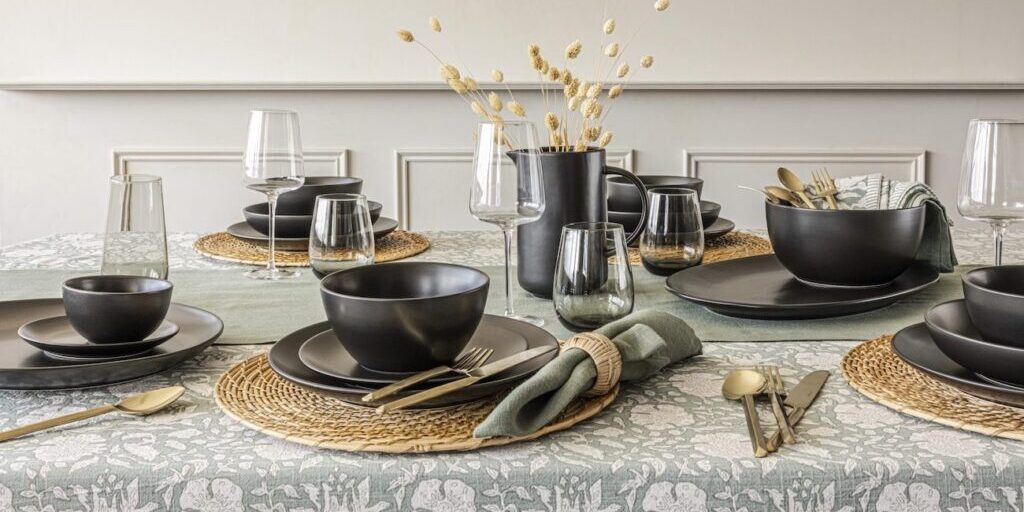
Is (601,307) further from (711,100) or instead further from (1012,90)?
(1012,90)

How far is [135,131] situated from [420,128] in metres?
0.98

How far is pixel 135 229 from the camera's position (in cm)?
134

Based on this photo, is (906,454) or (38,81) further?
(38,81)

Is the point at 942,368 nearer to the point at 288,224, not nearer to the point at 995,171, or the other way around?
the point at 995,171

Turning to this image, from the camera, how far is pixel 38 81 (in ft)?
11.5

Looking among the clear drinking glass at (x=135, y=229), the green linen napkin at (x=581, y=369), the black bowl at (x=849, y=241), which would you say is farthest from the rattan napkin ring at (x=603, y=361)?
the clear drinking glass at (x=135, y=229)

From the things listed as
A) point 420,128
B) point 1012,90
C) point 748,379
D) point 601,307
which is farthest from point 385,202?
point 748,379

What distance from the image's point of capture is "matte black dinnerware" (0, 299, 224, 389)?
0.96m

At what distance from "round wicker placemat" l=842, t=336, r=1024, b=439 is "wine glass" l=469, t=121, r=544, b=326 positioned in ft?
1.34

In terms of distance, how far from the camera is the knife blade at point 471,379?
2.82 ft

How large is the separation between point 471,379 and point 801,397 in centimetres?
30

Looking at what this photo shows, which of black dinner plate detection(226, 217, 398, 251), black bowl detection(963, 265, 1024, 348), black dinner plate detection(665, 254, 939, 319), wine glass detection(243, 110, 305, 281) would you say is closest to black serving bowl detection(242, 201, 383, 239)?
black dinner plate detection(226, 217, 398, 251)

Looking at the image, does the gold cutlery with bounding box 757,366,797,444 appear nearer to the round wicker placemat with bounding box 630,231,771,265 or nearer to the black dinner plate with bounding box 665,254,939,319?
the black dinner plate with bounding box 665,254,939,319

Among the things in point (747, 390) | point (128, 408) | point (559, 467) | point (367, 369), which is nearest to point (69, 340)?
point (128, 408)
